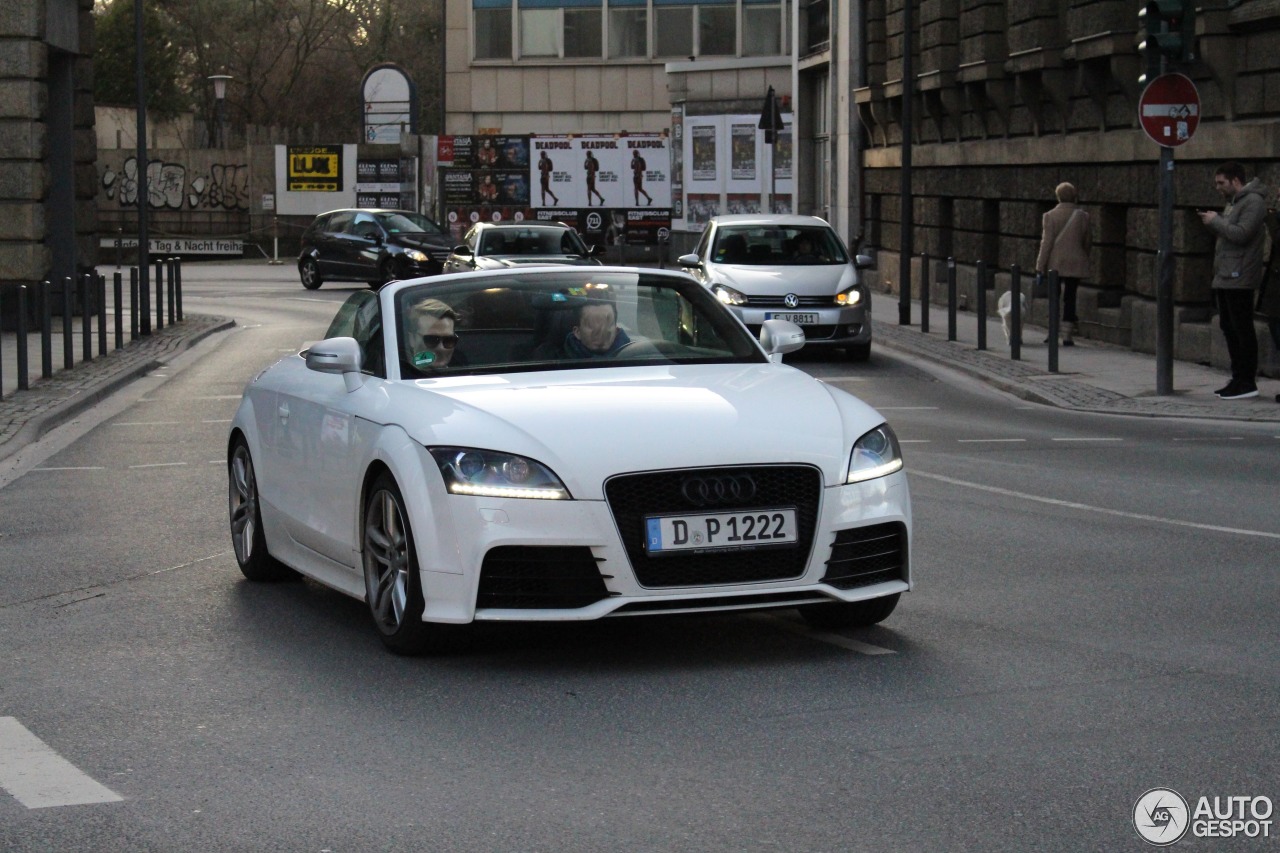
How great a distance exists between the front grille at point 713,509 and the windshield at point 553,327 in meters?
1.18

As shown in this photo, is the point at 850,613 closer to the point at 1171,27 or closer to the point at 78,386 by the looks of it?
the point at 1171,27

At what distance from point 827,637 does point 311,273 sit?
114 ft

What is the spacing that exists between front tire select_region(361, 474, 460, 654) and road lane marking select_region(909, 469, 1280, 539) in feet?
14.9

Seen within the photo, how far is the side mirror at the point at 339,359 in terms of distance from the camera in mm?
7664

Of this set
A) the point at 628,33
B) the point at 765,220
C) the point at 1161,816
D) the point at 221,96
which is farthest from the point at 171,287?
the point at 628,33

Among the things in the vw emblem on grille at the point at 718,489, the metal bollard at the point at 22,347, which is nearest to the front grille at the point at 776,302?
the metal bollard at the point at 22,347

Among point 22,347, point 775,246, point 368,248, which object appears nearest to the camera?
point 22,347

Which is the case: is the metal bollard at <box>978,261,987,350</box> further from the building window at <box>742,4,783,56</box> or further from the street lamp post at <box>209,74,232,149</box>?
the building window at <box>742,4,783,56</box>

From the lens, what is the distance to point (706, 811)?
5008mm

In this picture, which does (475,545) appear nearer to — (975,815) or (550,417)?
(550,417)

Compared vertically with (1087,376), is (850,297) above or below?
above

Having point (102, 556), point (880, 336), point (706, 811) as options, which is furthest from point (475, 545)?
A: point (880, 336)

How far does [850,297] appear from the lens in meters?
22.0

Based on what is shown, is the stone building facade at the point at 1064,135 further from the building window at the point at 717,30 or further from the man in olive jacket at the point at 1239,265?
the building window at the point at 717,30
